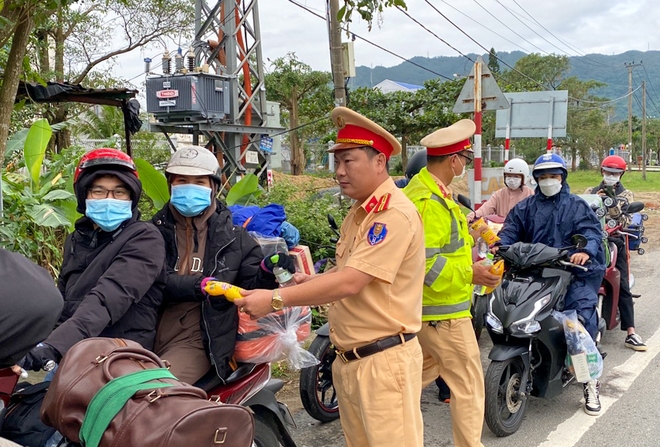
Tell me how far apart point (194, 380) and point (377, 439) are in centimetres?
85

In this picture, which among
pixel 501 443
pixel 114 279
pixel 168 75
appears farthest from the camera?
pixel 168 75

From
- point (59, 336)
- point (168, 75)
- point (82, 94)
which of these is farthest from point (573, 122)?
point (59, 336)

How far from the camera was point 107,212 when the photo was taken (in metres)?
2.58

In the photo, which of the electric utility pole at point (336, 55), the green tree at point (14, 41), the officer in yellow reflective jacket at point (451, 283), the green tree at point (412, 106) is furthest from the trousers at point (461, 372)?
the green tree at point (412, 106)

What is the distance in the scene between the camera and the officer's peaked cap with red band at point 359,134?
2.58 metres

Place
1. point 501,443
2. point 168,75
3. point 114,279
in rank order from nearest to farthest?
1. point 114,279
2. point 501,443
3. point 168,75

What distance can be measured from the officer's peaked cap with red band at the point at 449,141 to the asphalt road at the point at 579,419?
1.95m

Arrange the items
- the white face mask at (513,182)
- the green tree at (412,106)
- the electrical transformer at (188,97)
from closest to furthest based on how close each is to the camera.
Result: the white face mask at (513,182), the electrical transformer at (188,97), the green tree at (412,106)

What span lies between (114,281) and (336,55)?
244 inches

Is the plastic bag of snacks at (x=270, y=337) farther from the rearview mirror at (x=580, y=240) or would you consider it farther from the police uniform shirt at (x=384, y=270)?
the rearview mirror at (x=580, y=240)

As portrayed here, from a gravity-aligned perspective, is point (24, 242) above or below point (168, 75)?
below

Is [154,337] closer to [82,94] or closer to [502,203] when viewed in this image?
[82,94]

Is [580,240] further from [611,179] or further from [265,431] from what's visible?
[611,179]

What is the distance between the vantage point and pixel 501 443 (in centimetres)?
394
